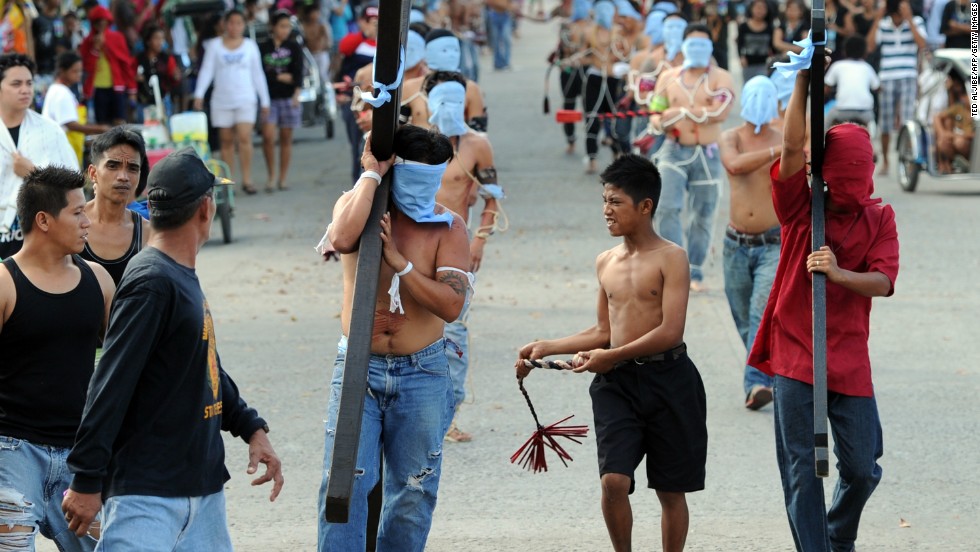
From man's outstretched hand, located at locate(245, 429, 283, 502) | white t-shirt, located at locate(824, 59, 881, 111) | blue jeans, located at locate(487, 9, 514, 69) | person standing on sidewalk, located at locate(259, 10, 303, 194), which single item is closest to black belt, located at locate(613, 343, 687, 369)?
man's outstretched hand, located at locate(245, 429, 283, 502)

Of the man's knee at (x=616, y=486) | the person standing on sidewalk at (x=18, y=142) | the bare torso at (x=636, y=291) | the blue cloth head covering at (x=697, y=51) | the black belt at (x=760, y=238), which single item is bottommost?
the man's knee at (x=616, y=486)

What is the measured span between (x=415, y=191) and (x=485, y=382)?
4113 mm

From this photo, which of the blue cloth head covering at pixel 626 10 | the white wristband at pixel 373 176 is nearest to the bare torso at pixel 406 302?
the white wristband at pixel 373 176

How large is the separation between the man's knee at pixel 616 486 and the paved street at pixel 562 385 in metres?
0.79

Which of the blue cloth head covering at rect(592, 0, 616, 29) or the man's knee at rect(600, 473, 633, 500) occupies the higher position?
the blue cloth head covering at rect(592, 0, 616, 29)

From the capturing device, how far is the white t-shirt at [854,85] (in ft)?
53.2

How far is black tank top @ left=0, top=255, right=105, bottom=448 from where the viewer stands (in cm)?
458

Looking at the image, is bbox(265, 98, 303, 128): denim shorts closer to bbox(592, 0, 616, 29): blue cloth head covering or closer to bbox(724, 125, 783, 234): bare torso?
bbox(592, 0, 616, 29): blue cloth head covering

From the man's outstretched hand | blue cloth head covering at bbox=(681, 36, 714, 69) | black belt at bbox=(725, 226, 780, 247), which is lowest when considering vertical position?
the man's outstretched hand

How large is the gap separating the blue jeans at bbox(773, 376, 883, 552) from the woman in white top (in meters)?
11.9

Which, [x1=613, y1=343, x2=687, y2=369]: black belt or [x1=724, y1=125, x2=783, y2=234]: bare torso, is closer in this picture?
[x1=613, y1=343, x2=687, y2=369]: black belt

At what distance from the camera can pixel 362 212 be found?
4691 mm

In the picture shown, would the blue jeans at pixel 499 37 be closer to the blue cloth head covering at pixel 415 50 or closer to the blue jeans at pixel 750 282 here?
the blue cloth head covering at pixel 415 50

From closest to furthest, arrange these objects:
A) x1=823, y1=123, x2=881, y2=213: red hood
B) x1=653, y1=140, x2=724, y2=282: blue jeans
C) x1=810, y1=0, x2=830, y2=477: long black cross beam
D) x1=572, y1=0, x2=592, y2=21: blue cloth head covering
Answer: x1=810, y1=0, x2=830, y2=477: long black cross beam, x1=823, y1=123, x2=881, y2=213: red hood, x1=653, y1=140, x2=724, y2=282: blue jeans, x1=572, y1=0, x2=592, y2=21: blue cloth head covering
